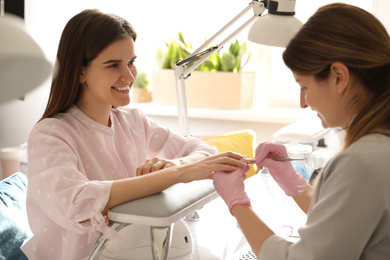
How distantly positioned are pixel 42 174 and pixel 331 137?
1917 millimetres

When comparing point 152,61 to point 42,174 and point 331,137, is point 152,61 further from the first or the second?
point 42,174

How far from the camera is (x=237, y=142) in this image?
2.49m

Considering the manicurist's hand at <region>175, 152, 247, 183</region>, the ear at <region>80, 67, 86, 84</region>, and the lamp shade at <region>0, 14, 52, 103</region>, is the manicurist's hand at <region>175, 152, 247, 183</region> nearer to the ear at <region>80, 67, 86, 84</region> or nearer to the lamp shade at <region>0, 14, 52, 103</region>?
the ear at <region>80, 67, 86, 84</region>

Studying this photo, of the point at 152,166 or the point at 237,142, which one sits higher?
the point at 152,166

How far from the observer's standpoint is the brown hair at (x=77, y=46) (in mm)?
1446

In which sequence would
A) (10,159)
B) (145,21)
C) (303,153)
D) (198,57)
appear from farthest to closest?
(145,21) → (10,159) → (303,153) → (198,57)

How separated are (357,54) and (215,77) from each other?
208 cm

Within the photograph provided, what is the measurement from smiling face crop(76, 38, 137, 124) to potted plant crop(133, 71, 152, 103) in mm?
1862

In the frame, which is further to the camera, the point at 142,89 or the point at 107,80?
the point at 142,89

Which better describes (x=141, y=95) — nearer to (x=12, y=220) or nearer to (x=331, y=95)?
(x=12, y=220)

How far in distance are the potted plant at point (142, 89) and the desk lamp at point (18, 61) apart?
2.82m

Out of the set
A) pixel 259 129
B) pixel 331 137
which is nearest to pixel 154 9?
pixel 259 129

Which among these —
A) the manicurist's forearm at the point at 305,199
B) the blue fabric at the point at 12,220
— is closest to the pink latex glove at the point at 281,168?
the manicurist's forearm at the point at 305,199

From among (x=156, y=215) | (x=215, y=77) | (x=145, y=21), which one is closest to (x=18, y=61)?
(x=156, y=215)
